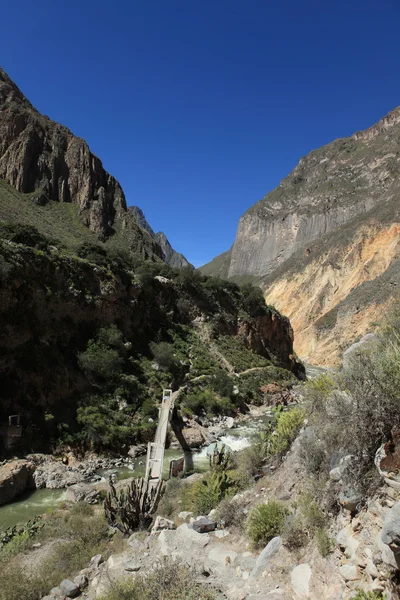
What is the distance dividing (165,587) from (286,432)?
4758mm

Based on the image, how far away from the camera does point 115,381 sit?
2030 centimetres

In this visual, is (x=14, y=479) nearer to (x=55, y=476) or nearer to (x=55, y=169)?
(x=55, y=476)

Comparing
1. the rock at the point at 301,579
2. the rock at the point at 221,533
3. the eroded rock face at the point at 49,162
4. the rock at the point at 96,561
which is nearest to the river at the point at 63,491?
the rock at the point at 96,561

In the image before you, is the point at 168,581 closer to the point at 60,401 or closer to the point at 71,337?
the point at 60,401

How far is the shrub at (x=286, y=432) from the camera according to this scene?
857 centimetres

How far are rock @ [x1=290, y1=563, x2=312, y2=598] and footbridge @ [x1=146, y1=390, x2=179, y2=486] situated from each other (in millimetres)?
7331

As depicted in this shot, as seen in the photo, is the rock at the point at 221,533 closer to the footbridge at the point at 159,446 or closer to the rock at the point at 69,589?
the rock at the point at 69,589

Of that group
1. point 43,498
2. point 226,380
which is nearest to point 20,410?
point 43,498

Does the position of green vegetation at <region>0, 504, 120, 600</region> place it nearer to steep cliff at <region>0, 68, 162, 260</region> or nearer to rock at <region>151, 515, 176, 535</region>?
rock at <region>151, 515, 176, 535</region>

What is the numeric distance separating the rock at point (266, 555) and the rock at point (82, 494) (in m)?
7.86

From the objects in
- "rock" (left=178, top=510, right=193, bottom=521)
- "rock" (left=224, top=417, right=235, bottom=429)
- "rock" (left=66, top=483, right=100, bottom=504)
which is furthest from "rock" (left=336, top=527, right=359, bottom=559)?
"rock" (left=224, top=417, right=235, bottom=429)

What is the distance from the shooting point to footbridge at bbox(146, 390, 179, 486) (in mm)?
12577

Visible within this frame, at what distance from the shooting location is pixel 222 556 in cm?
570

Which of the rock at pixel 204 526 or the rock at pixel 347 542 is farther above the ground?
the rock at pixel 347 542
